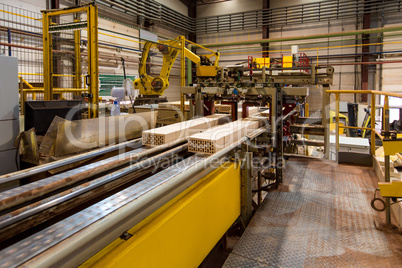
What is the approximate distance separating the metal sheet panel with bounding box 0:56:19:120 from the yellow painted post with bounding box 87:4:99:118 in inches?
54.6

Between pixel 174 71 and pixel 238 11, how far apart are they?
4.60m

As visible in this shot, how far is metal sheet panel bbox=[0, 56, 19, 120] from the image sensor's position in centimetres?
289

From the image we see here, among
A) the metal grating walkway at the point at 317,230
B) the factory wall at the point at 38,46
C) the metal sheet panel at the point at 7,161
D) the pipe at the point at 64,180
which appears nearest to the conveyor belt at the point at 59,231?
the pipe at the point at 64,180

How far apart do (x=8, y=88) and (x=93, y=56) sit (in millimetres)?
1585

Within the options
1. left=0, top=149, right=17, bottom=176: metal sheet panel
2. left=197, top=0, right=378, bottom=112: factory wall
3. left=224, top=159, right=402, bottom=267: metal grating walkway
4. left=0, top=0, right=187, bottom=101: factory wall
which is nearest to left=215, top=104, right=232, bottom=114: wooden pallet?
left=0, top=0, right=187, bottom=101: factory wall

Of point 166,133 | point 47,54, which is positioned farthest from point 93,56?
point 166,133

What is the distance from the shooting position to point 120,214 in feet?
4.07

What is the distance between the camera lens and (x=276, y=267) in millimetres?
2248

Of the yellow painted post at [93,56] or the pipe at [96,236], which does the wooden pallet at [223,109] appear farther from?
the pipe at [96,236]

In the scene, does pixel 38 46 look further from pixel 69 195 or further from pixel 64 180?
pixel 69 195

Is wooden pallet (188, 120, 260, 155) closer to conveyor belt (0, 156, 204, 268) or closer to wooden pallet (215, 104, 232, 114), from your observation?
conveyor belt (0, 156, 204, 268)

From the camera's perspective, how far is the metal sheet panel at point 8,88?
2.89 metres

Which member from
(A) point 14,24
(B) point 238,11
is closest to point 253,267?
(A) point 14,24

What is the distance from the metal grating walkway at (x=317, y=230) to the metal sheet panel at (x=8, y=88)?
272 cm
